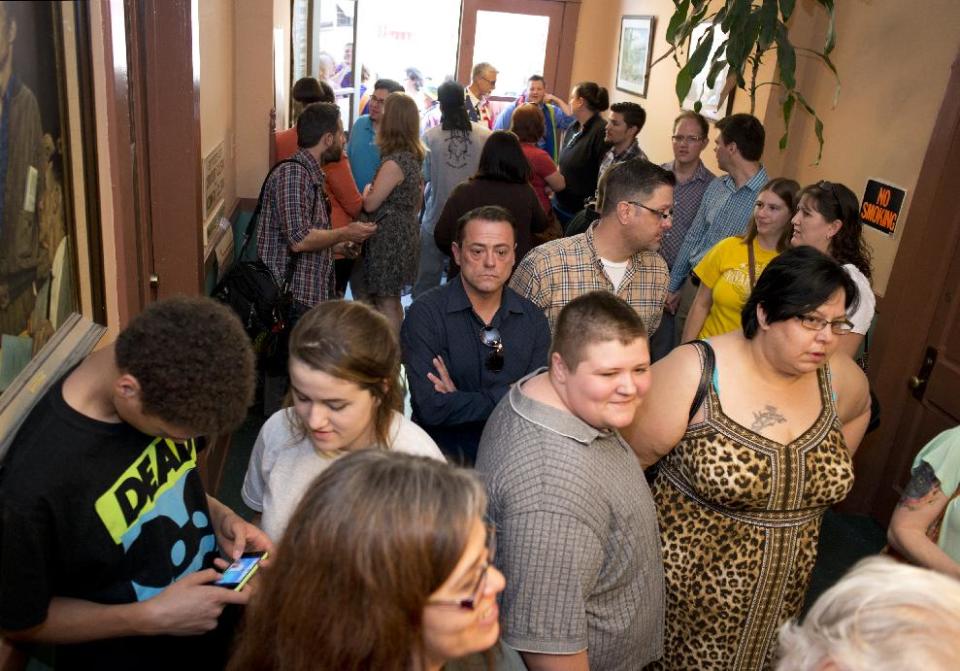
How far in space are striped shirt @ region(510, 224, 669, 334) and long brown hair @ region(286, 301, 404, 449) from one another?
4.13 ft

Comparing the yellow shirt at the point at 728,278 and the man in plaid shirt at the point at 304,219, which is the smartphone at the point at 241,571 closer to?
the yellow shirt at the point at 728,278

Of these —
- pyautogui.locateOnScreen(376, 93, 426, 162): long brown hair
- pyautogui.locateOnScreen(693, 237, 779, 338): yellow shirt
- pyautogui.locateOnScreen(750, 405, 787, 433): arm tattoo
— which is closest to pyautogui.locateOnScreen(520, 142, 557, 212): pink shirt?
pyautogui.locateOnScreen(376, 93, 426, 162): long brown hair

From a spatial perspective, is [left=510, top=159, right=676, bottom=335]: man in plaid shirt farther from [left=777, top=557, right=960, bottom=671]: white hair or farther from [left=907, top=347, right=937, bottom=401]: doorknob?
[left=777, top=557, right=960, bottom=671]: white hair

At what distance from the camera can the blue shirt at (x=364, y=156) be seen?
5.86 m

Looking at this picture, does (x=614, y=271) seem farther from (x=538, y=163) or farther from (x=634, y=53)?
(x=634, y=53)

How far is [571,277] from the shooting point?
312cm

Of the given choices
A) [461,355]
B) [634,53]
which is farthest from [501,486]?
[634,53]

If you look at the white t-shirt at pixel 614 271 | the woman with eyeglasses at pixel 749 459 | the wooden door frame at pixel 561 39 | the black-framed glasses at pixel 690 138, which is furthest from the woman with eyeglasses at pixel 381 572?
the wooden door frame at pixel 561 39

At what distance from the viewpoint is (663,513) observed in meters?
2.28

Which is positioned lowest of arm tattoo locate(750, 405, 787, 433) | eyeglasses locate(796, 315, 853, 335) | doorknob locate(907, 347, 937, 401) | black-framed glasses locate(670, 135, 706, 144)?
doorknob locate(907, 347, 937, 401)

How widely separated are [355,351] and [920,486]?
5.24 ft

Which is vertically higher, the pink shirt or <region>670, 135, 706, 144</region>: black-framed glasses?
<region>670, 135, 706, 144</region>: black-framed glasses

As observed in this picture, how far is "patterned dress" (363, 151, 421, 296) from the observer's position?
466 cm

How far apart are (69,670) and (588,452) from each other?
45.0 inches
